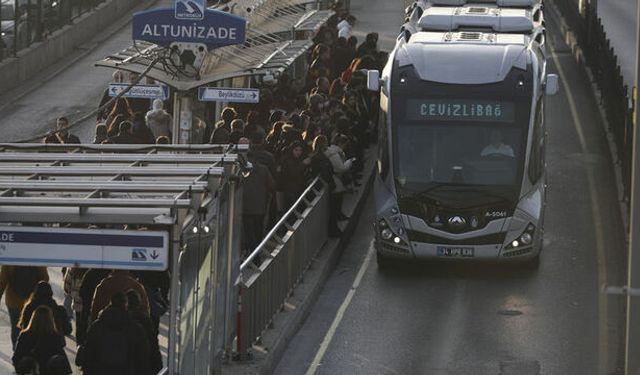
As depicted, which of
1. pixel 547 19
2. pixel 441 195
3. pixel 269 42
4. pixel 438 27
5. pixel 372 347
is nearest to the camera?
pixel 372 347

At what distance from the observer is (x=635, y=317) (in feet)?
54.2

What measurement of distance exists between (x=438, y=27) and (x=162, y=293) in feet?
31.6

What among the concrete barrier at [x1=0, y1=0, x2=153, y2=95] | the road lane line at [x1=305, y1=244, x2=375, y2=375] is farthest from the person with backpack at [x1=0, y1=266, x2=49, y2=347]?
the concrete barrier at [x1=0, y1=0, x2=153, y2=95]

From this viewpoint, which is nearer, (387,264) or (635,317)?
(635,317)

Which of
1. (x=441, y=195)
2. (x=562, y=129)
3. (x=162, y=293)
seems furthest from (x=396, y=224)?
(x=562, y=129)

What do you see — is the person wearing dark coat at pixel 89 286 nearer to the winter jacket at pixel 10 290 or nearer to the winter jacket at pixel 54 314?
the winter jacket at pixel 10 290

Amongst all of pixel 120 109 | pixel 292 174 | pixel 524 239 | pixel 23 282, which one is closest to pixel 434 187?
pixel 524 239

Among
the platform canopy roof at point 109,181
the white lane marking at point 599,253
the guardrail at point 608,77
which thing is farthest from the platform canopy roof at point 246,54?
the platform canopy roof at point 109,181

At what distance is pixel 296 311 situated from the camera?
22188 mm

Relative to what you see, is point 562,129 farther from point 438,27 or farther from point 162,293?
point 162,293

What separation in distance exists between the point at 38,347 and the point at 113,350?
202cm

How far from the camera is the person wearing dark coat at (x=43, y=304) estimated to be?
17078 millimetres

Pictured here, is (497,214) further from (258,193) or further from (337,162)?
(258,193)

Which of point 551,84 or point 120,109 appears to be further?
point 120,109
